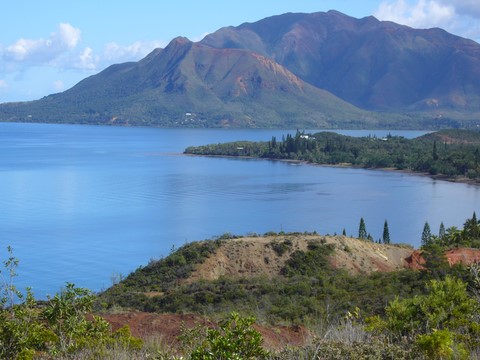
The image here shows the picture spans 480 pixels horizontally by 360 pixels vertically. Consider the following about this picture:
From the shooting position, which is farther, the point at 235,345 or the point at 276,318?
the point at 276,318

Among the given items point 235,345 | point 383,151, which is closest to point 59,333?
point 235,345

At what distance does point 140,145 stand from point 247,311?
143 m

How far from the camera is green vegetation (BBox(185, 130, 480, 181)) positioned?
10344 centimetres

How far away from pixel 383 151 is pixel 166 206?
65641mm

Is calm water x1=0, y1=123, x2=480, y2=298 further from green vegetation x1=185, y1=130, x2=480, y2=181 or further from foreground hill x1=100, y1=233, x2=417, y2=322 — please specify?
foreground hill x1=100, y1=233, x2=417, y2=322

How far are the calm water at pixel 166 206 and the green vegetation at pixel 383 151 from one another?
599 cm

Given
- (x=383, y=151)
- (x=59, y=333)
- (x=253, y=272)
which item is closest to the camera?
(x=59, y=333)

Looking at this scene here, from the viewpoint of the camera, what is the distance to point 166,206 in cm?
6819

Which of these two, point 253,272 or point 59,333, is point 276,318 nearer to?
point 59,333

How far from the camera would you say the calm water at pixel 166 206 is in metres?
46.6

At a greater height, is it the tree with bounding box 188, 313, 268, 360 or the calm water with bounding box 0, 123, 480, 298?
the tree with bounding box 188, 313, 268, 360

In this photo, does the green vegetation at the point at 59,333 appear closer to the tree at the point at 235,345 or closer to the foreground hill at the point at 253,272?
the tree at the point at 235,345

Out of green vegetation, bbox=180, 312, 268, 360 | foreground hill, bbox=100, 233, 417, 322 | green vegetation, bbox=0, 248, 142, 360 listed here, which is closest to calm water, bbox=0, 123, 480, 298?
foreground hill, bbox=100, 233, 417, 322

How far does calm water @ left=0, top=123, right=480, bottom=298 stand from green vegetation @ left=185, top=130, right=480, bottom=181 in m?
5.99
